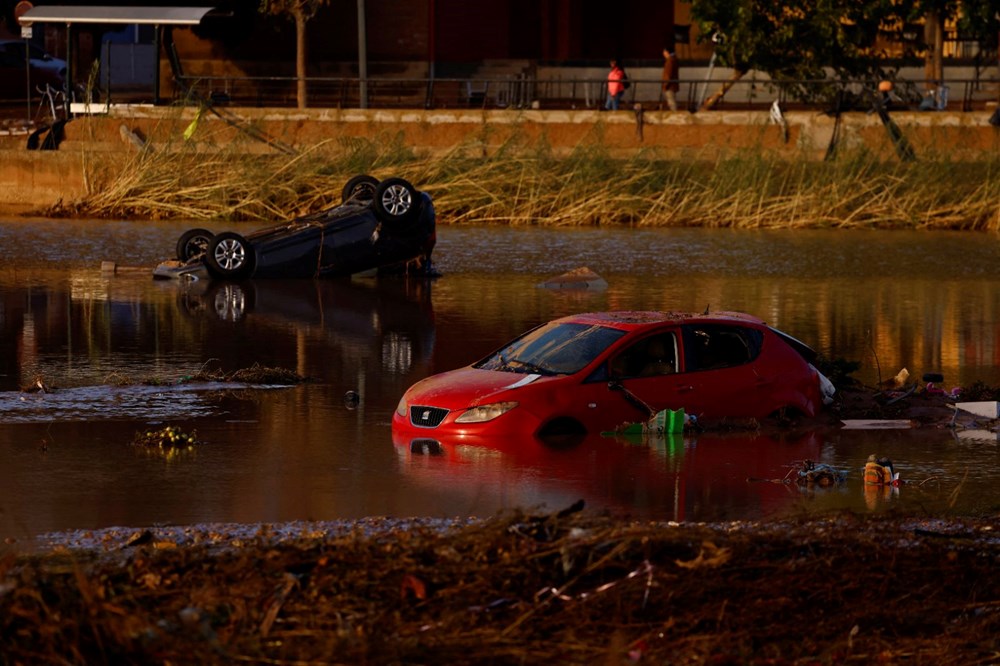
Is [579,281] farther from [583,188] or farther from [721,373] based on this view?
[583,188]

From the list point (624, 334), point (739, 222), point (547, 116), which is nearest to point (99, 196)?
point (547, 116)

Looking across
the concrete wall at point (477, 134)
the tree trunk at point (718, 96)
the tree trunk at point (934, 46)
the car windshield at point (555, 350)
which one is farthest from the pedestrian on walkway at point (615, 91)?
the car windshield at point (555, 350)

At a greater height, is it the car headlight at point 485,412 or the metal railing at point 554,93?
the metal railing at point 554,93

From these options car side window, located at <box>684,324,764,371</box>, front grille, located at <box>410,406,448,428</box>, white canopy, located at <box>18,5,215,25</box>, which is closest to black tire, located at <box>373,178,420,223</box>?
car side window, located at <box>684,324,764,371</box>

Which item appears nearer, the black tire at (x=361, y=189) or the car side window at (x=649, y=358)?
the car side window at (x=649, y=358)

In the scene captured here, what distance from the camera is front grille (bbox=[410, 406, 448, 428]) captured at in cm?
1428

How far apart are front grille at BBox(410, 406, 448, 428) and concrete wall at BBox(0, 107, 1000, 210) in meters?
24.6

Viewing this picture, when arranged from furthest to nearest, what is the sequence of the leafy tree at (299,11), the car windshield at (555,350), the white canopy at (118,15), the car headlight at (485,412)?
1. the leafy tree at (299,11)
2. the white canopy at (118,15)
3. the car windshield at (555,350)
4. the car headlight at (485,412)

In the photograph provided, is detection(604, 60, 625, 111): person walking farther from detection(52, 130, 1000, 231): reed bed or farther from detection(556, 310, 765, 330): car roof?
detection(556, 310, 765, 330): car roof

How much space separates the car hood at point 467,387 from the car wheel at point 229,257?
1192cm

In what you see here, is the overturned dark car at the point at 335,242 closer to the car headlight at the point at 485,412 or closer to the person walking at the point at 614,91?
the car headlight at the point at 485,412

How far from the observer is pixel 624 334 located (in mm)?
14844

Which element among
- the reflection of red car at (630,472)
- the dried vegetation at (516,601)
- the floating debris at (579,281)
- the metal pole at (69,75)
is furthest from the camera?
the metal pole at (69,75)

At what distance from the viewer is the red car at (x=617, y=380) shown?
561 inches
